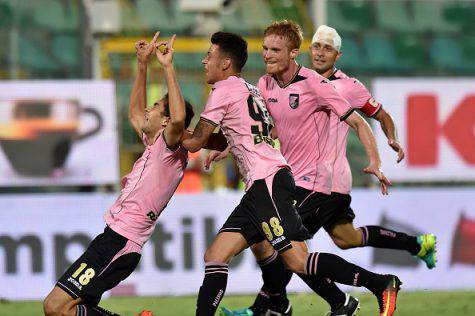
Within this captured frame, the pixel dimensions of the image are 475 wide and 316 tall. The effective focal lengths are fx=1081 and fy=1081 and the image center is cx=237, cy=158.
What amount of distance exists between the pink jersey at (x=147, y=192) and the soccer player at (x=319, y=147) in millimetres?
716

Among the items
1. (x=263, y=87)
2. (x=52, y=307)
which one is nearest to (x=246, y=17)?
(x=263, y=87)

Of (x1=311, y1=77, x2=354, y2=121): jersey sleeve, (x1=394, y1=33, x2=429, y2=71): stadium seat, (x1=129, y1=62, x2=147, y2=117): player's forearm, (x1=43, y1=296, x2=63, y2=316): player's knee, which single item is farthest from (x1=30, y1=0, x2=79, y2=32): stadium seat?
(x1=43, y1=296, x2=63, y2=316): player's knee

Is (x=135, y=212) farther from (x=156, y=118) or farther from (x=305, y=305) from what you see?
(x=305, y=305)

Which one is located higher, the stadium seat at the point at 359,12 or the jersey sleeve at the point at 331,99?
the stadium seat at the point at 359,12

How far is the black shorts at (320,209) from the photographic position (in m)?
7.78

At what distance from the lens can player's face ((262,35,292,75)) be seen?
7289 mm

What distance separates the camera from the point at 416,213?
41.0ft

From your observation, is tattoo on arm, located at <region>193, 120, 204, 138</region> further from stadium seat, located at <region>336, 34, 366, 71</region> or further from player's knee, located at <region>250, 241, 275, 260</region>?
stadium seat, located at <region>336, 34, 366, 71</region>

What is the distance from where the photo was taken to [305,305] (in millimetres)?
9516

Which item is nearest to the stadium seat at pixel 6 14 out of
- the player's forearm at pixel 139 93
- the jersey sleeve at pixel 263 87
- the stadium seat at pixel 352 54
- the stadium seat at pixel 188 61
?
the stadium seat at pixel 188 61

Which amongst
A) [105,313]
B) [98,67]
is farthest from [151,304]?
[98,67]

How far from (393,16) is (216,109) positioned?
47.8 feet

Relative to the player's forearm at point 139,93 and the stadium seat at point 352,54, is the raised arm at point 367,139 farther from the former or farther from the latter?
the stadium seat at point 352,54

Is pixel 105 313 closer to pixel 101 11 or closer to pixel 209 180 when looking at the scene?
pixel 209 180
